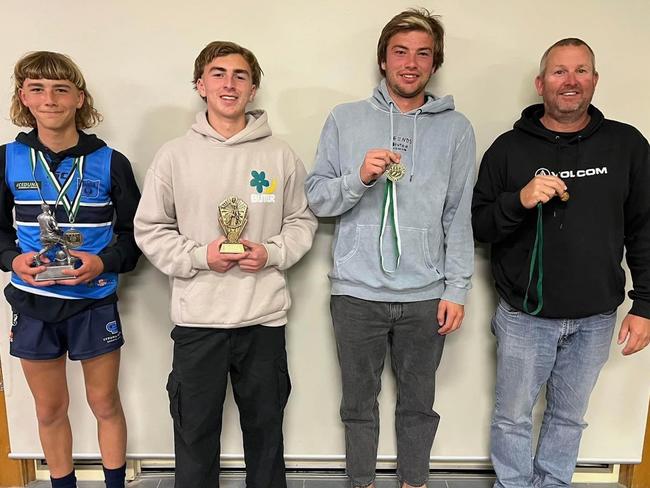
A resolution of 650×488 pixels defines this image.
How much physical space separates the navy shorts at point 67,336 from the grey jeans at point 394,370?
0.78 meters

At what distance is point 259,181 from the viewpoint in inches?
66.4

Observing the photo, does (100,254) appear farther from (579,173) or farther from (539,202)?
(579,173)

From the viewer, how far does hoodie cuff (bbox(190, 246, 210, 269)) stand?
163 cm

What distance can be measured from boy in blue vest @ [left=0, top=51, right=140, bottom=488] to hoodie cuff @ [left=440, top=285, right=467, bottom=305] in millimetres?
1073

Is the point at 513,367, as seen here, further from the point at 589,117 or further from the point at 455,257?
the point at 589,117

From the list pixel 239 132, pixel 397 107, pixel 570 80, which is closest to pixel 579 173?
pixel 570 80

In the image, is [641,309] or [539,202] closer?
[539,202]

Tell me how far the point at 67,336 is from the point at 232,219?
2.31 feet

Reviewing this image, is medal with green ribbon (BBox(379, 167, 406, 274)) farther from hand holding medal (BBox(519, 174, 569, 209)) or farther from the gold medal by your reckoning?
hand holding medal (BBox(519, 174, 569, 209))

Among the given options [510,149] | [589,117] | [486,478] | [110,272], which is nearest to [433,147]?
[510,149]

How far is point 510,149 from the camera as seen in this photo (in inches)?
68.2

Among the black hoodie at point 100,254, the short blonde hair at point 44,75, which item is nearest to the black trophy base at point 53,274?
the black hoodie at point 100,254

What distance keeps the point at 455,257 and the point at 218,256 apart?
0.77 meters

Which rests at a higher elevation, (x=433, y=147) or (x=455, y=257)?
(x=433, y=147)
